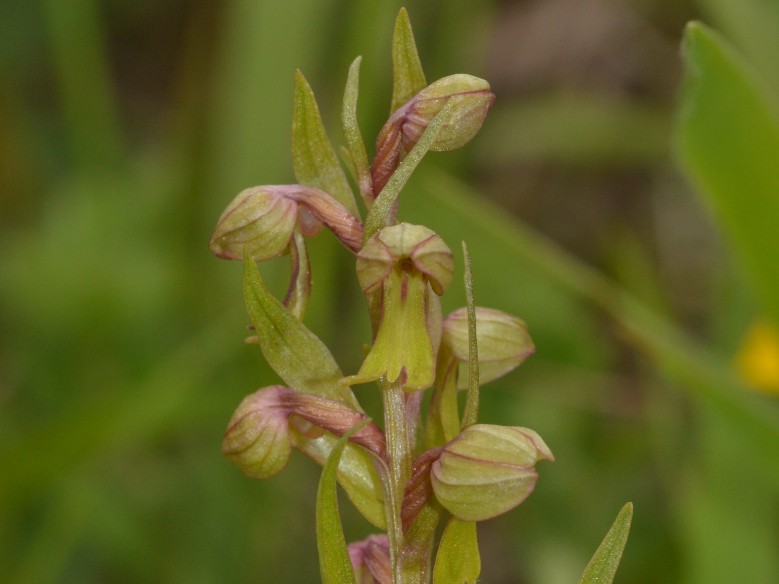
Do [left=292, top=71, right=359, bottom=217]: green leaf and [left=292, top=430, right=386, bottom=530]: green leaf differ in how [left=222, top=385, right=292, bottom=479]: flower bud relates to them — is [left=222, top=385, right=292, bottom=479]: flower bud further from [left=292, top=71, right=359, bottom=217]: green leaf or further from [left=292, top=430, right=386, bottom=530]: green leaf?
[left=292, top=71, right=359, bottom=217]: green leaf

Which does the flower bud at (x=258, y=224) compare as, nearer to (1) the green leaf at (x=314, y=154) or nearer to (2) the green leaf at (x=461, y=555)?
(1) the green leaf at (x=314, y=154)

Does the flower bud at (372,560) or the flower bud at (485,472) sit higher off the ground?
the flower bud at (485,472)

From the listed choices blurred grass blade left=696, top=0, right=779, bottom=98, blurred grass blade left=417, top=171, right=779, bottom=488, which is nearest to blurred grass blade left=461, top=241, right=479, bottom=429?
blurred grass blade left=417, top=171, right=779, bottom=488

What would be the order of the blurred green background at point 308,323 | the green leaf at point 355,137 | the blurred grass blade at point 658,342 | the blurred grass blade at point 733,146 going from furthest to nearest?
the blurred green background at point 308,323 < the blurred grass blade at point 658,342 < the blurred grass blade at point 733,146 < the green leaf at point 355,137

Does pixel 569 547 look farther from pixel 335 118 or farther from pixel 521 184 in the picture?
pixel 521 184

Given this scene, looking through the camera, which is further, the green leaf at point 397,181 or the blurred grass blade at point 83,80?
the blurred grass blade at point 83,80

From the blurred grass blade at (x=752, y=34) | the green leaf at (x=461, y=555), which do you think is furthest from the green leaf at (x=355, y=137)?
the blurred grass blade at (x=752, y=34)

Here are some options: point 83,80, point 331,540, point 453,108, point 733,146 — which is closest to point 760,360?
point 733,146

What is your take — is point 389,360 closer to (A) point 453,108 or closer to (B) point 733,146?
(A) point 453,108
